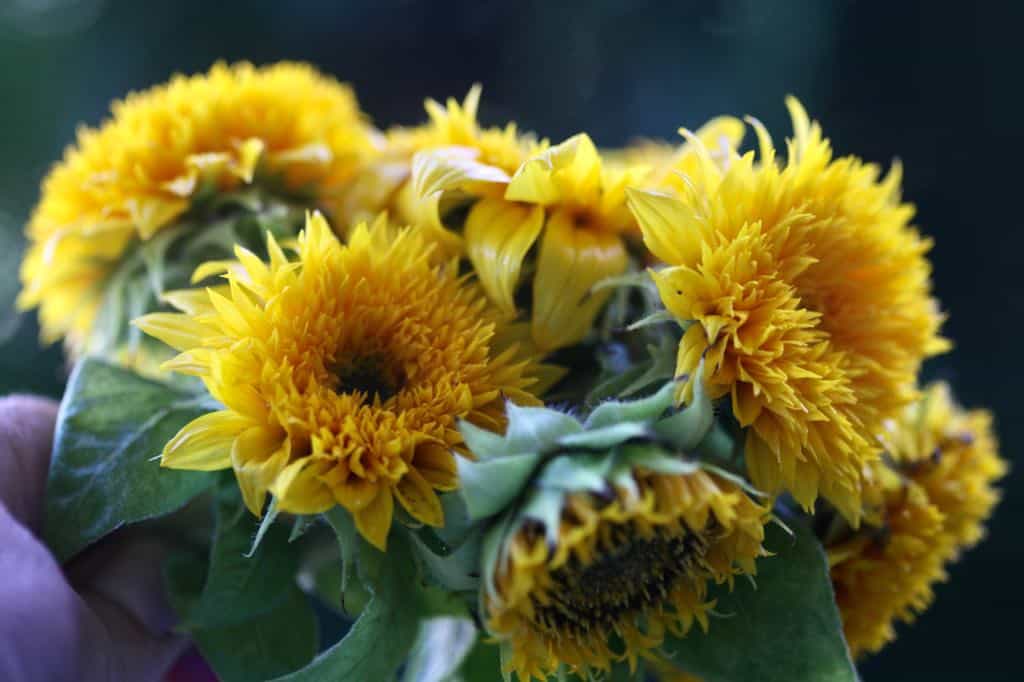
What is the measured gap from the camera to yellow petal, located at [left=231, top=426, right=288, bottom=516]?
0.33 m

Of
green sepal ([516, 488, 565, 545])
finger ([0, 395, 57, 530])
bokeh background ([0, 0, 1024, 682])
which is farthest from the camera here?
bokeh background ([0, 0, 1024, 682])

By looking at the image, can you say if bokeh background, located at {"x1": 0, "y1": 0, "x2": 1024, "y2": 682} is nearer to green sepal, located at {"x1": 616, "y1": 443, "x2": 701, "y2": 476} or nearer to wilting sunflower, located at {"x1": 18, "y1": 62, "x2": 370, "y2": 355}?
wilting sunflower, located at {"x1": 18, "y1": 62, "x2": 370, "y2": 355}

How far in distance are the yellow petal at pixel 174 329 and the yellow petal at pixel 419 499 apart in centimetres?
10

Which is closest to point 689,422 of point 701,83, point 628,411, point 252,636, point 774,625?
point 628,411

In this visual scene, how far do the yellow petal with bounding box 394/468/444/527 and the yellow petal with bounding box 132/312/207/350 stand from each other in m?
0.10

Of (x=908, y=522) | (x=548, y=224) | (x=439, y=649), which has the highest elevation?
(x=548, y=224)

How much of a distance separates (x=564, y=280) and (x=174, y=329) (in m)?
0.16

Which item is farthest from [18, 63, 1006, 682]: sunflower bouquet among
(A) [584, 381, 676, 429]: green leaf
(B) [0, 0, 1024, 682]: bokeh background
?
(B) [0, 0, 1024, 682]: bokeh background

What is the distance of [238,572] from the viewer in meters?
0.41

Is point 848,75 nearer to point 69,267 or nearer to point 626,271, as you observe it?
point 626,271

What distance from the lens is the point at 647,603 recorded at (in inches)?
14.2

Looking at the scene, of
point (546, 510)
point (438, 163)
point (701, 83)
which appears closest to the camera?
point (546, 510)

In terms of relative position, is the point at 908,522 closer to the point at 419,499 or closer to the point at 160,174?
the point at 419,499

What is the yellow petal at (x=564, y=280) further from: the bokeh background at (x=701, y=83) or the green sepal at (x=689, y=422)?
the bokeh background at (x=701, y=83)
